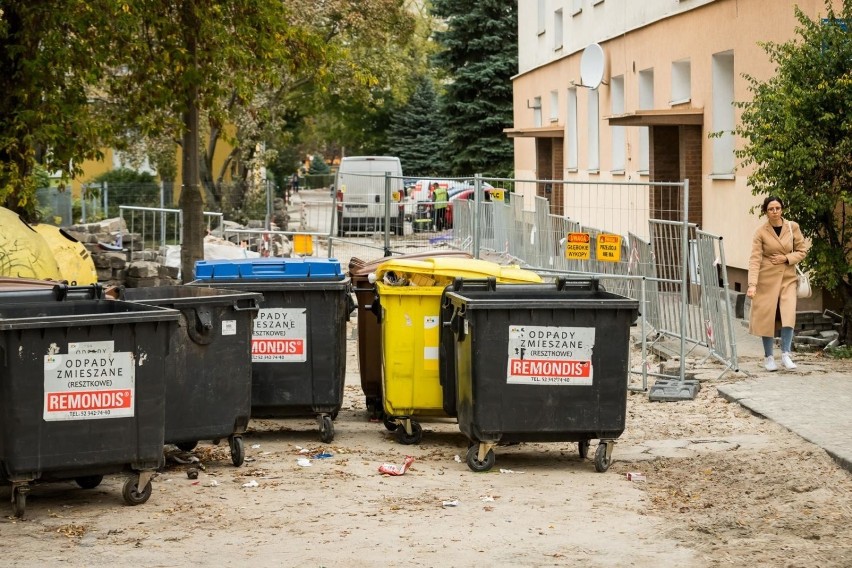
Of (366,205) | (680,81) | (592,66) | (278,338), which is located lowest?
(278,338)

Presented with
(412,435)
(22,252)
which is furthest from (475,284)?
(22,252)

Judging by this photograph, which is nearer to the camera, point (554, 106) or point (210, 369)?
point (210, 369)

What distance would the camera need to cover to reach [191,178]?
55.4 ft

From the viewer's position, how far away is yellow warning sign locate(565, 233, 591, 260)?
46.7 feet

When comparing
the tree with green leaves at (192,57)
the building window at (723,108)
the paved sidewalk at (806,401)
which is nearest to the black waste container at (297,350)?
the paved sidewalk at (806,401)

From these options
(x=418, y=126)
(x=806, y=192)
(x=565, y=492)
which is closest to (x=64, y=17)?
(x=806, y=192)

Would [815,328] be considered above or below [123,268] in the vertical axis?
below

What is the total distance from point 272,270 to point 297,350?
2.25 ft

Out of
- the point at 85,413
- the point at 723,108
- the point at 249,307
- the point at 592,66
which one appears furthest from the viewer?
the point at 592,66

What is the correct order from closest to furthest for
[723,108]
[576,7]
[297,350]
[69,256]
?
[297,350] < [69,256] < [723,108] < [576,7]

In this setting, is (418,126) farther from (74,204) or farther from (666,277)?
(666,277)

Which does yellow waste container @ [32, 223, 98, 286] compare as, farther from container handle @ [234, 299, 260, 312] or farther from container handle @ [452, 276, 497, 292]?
container handle @ [452, 276, 497, 292]

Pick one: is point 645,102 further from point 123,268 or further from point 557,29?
point 123,268

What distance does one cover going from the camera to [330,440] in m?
10.1
